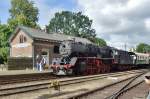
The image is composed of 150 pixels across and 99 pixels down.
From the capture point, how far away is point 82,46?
101 ft

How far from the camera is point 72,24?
108000 millimetres

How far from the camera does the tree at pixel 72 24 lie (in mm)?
104750

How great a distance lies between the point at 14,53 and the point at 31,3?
2941 centimetres

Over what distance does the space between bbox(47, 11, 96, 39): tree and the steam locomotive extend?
63.6 metres

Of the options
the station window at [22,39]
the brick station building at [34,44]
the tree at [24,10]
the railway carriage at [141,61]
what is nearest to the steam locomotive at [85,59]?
the railway carriage at [141,61]

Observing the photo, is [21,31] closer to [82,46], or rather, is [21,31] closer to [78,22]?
[82,46]

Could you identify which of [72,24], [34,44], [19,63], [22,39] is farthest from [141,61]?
[72,24]

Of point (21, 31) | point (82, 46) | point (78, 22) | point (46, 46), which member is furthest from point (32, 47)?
point (78, 22)

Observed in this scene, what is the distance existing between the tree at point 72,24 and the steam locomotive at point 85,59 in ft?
209

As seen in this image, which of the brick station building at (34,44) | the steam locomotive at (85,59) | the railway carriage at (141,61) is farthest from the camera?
the railway carriage at (141,61)

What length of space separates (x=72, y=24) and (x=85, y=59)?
77755mm

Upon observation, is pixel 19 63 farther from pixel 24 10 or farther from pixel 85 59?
pixel 24 10

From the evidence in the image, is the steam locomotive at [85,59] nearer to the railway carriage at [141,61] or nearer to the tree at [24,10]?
the railway carriage at [141,61]

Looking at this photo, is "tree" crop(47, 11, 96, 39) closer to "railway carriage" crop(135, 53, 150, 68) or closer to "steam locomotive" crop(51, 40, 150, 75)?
"railway carriage" crop(135, 53, 150, 68)
